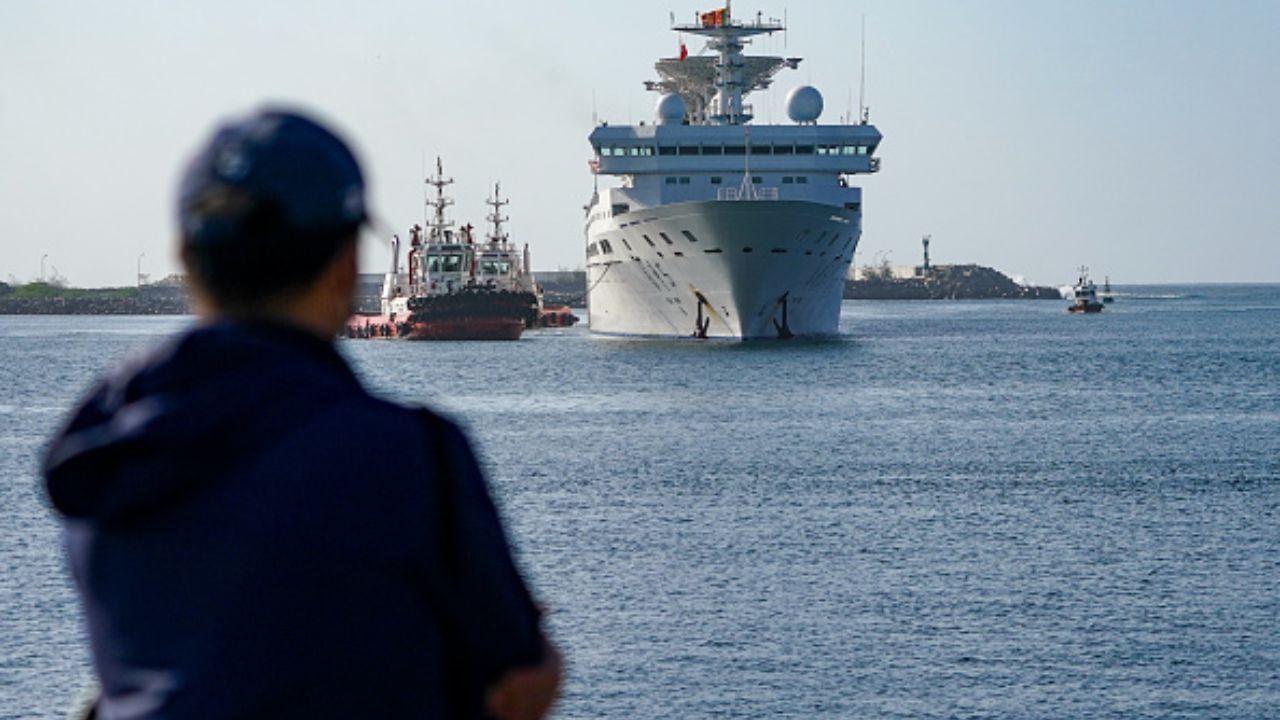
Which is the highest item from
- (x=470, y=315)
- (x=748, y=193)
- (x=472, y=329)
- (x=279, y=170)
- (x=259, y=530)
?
(x=748, y=193)

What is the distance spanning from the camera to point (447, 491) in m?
2.10

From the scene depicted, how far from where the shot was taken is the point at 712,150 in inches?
2781

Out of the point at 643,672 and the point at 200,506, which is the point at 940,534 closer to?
the point at 643,672

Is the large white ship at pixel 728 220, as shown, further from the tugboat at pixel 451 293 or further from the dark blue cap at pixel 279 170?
the dark blue cap at pixel 279 170

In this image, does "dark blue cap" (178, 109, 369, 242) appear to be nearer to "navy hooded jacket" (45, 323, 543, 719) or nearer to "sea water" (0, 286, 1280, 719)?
"navy hooded jacket" (45, 323, 543, 719)

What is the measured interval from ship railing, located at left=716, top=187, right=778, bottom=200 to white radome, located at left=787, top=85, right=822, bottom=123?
6336 mm

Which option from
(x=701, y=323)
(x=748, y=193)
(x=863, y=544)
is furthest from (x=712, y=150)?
(x=863, y=544)

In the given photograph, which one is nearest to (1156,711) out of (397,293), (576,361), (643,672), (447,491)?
(643,672)

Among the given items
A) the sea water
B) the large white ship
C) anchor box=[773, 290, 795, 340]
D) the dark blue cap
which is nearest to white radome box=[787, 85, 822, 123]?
the large white ship

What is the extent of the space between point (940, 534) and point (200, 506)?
23.6 m

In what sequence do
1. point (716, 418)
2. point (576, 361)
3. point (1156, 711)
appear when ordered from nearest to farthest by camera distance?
point (1156, 711) → point (716, 418) → point (576, 361)

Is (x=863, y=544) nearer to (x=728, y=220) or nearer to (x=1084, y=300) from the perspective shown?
(x=728, y=220)

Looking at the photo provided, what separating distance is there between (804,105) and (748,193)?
7.62 meters

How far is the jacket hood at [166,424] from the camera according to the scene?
205 cm
